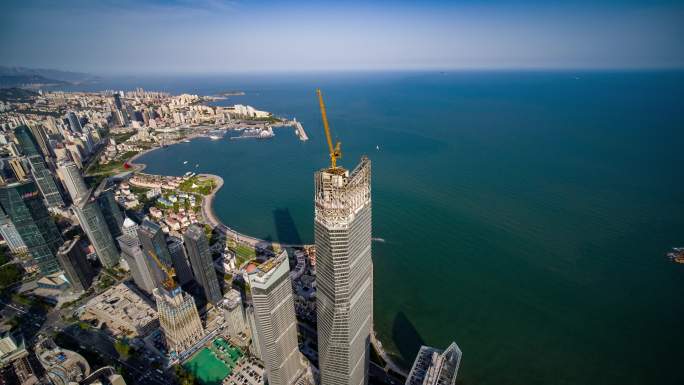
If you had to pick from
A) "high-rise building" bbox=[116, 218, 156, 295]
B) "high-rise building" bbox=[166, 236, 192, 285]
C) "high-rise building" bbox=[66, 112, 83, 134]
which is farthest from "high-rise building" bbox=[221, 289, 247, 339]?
"high-rise building" bbox=[66, 112, 83, 134]

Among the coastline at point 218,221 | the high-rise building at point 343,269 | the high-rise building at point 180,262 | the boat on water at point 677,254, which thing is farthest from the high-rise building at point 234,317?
the boat on water at point 677,254

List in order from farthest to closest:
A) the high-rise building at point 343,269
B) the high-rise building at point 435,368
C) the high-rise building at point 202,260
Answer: the high-rise building at point 202,260 < the high-rise building at point 435,368 < the high-rise building at point 343,269

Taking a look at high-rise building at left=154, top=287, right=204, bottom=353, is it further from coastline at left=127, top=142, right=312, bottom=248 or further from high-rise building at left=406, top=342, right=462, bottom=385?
high-rise building at left=406, top=342, right=462, bottom=385

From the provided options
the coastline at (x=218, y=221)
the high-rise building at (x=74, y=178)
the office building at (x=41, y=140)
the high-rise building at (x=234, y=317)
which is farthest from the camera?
the office building at (x=41, y=140)

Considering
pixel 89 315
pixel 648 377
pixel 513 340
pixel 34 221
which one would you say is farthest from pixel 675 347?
pixel 34 221

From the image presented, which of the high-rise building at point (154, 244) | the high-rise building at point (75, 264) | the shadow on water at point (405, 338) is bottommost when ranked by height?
the shadow on water at point (405, 338)

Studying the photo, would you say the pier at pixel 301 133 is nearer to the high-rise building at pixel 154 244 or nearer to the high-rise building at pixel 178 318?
the high-rise building at pixel 154 244

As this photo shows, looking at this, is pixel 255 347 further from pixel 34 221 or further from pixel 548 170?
pixel 548 170
